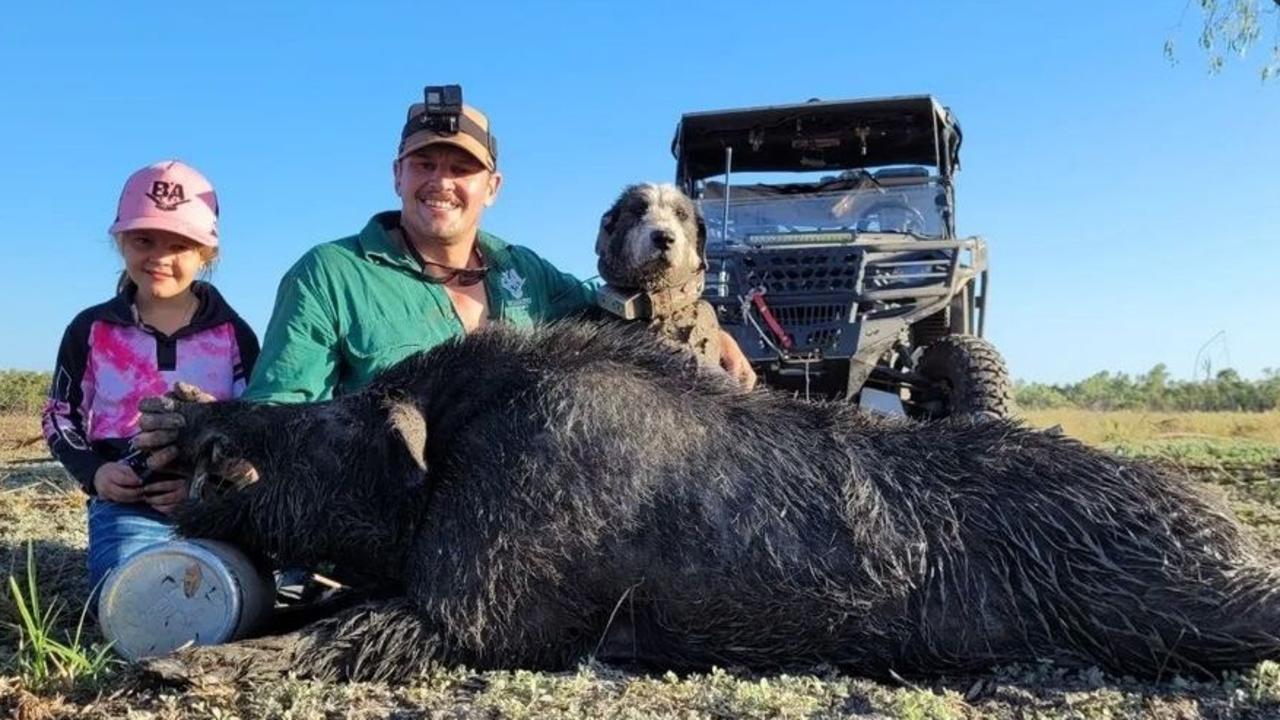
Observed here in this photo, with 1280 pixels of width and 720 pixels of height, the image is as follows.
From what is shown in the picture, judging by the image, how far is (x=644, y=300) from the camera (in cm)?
495

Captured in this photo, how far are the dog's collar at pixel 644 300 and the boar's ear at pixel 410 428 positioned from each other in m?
1.60

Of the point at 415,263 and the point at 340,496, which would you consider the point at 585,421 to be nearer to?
the point at 340,496

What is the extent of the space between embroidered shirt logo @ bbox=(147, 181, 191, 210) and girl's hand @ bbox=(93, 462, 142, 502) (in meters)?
0.99

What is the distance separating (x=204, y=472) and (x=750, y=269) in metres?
6.18

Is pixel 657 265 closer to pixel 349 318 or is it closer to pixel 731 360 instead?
pixel 731 360

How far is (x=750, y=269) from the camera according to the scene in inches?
356

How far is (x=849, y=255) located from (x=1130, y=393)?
86.4ft

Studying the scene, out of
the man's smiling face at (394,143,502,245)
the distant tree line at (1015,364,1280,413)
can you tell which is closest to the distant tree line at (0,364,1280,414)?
the distant tree line at (1015,364,1280,413)

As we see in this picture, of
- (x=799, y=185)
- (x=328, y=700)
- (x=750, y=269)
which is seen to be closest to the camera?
(x=328, y=700)

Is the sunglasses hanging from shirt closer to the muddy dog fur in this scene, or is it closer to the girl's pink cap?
the girl's pink cap

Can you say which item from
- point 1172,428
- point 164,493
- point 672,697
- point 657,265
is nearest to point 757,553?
point 672,697

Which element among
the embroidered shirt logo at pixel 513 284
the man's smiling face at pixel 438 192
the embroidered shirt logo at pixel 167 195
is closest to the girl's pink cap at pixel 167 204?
the embroidered shirt logo at pixel 167 195

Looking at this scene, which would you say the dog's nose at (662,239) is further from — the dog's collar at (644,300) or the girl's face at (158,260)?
the girl's face at (158,260)

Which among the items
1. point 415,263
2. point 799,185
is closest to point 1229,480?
point 799,185
